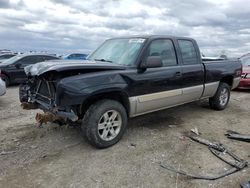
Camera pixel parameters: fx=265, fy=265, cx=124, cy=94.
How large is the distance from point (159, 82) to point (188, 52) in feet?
4.57

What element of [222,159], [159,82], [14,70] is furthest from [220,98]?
[14,70]

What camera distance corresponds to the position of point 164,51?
5340mm

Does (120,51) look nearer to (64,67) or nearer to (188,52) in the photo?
(64,67)

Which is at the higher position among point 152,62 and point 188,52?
point 188,52

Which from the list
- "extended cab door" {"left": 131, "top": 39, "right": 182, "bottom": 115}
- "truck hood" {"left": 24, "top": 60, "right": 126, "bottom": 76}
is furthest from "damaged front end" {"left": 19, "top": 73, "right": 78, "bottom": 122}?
"extended cab door" {"left": 131, "top": 39, "right": 182, "bottom": 115}

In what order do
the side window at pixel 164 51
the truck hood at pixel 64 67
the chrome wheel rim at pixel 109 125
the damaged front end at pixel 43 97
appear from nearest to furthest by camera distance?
the truck hood at pixel 64 67, the damaged front end at pixel 43 97, the chrome wheel rim at pixel 109 125, the side window at pixel 164 51

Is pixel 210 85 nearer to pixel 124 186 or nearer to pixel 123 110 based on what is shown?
pixel 123 110

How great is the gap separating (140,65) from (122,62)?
0.35 m

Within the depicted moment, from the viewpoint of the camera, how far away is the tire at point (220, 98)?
692 centimetres

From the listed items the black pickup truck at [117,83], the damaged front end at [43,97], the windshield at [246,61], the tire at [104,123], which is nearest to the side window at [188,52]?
the black pickup truck at [117,83]

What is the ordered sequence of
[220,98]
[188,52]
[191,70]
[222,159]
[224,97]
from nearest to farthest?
[222,159] → [191,70] → [188,52] → [220,98] → [224,97]

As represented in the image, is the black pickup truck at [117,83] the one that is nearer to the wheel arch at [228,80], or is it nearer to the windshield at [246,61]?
the wheel arch at [228,80]

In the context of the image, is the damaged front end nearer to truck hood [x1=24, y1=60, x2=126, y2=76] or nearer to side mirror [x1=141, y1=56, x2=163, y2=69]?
truck hood [x1=24, y1=60, x2=126, y2=76]

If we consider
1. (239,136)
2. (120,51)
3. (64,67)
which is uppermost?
(120,51)
